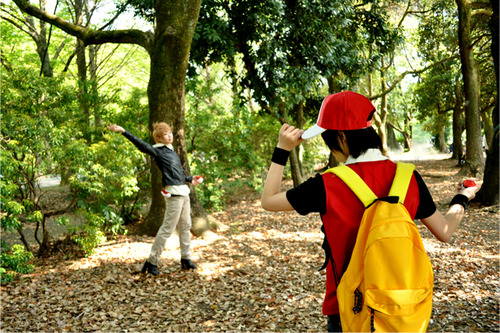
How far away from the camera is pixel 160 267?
19.4 feet

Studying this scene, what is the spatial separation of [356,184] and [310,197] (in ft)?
0.67

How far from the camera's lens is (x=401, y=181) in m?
1.71

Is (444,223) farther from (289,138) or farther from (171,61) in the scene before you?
(171,61)

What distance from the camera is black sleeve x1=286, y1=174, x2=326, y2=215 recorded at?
1.69 m

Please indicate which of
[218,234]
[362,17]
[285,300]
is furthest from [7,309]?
[362,17]

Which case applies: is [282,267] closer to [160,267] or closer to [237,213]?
[160,267]

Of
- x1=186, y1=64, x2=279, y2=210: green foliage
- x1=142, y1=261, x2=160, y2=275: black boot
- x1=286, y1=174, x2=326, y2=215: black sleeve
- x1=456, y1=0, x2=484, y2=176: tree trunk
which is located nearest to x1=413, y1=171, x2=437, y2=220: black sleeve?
x1=286, y1=174, x2=326, y2=215: black sleeve

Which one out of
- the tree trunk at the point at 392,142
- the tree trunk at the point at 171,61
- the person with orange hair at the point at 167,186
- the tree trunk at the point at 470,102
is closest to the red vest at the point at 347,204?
the person with orange hair at the point at 167,186

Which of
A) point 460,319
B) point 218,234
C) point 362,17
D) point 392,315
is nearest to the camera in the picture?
point 392,315

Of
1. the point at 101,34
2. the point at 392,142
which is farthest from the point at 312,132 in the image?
the point at 392,142

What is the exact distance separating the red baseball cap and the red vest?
186mm

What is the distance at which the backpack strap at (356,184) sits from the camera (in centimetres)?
164

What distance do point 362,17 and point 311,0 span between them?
388cm

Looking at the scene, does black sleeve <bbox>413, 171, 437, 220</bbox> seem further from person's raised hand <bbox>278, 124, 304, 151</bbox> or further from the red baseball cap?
person's raised hand <bbox>278, 124, 304, 151</bbox>
